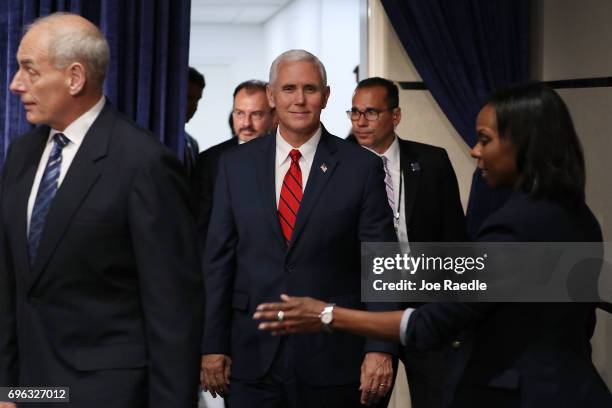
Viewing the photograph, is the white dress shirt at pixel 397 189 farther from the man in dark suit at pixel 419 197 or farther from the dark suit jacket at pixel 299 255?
the dark suit jacket at pixel 299 255

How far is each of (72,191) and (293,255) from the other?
96cm

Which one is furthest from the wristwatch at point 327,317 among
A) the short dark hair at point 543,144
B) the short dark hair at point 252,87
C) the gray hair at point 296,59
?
the short dark hair at point 252,87

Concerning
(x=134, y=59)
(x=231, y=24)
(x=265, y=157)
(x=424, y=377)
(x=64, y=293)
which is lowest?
(x=424, y=377)

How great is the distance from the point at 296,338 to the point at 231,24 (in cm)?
1170

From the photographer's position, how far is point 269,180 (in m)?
3.07

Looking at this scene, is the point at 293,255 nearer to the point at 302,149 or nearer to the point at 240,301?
the point at 240,301

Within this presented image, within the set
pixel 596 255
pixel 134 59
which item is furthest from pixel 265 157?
pixel 134 59

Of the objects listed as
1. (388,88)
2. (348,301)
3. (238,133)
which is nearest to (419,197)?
(388,88)

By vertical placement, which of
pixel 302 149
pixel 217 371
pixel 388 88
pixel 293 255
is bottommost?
pixel 217 371

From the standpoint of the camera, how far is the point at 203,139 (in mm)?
14562

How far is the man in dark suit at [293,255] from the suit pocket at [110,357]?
811 mm

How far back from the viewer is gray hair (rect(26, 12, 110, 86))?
7.33 ft

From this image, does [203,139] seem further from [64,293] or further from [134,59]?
[64,293]

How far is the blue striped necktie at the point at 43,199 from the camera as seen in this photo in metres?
2.21
